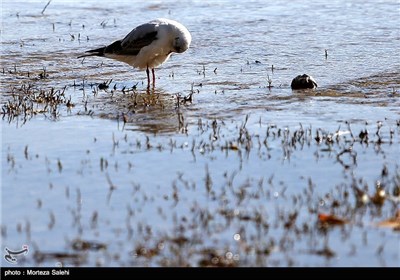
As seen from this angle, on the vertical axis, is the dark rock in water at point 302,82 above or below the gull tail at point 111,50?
below

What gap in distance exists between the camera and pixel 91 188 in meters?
6.86

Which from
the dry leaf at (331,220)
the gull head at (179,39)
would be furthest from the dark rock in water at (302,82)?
the dry leaf at (331,220)

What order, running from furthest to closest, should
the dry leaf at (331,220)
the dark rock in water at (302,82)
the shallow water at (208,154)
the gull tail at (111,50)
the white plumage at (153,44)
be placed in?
the gull tail at (111,50)
the white plumage at (153,44)
the dark rock in water at (302,82)
the dry leaf at (331,220)
the shallow water at (208,154)

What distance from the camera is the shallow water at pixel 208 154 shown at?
5734 millimetres

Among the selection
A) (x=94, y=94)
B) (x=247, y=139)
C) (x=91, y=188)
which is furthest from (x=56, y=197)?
(x=94, y=94)

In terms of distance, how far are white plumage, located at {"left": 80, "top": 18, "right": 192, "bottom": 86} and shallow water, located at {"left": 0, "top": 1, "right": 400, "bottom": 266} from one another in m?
0.29

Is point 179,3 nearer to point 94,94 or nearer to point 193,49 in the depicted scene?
point 193,49

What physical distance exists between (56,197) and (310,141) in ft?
8.04

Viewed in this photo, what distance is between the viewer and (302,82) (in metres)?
10.6

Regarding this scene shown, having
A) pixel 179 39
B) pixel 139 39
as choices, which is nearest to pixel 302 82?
pixel 179 39

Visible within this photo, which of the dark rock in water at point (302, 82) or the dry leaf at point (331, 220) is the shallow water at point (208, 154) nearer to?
the dry leaf at point (331, 220)

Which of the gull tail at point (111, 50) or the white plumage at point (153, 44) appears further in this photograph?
the gull tail at point (111, 50)

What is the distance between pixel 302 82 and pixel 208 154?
122 inches

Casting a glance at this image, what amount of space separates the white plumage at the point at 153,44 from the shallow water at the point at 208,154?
0.29 m
